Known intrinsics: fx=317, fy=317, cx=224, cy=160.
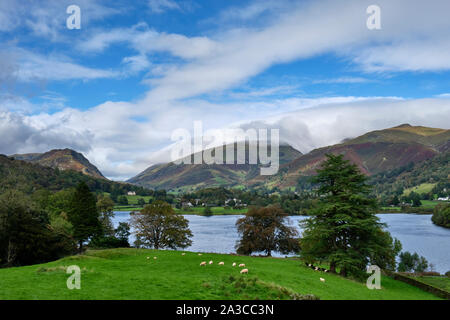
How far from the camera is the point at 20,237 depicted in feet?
136

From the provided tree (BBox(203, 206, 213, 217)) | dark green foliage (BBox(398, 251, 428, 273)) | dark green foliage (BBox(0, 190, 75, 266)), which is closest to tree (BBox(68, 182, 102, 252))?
dark green foliage (BBox(0, 190, 75, 266))

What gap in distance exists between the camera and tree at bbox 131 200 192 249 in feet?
198

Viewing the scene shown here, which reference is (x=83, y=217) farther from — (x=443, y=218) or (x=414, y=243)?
(x=443, y=218)

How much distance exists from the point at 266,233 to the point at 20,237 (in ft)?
125

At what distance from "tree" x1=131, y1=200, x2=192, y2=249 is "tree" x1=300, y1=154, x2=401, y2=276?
31115 millimetres

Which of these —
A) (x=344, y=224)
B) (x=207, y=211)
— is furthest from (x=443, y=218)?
(x=344, y=224)

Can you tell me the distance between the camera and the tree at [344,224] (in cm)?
3164

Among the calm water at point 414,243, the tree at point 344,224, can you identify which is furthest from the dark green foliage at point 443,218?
the tree at point 344,224

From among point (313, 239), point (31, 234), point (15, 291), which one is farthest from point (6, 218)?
point (313, 239)

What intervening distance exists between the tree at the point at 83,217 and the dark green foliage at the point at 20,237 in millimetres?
7655

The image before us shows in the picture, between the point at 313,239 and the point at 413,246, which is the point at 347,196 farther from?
the point at 413,246

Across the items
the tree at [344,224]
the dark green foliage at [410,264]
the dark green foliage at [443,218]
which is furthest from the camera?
the dark green foliage at [443,218]

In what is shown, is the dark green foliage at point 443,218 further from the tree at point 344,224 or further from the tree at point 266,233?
the tree at point 344,224
